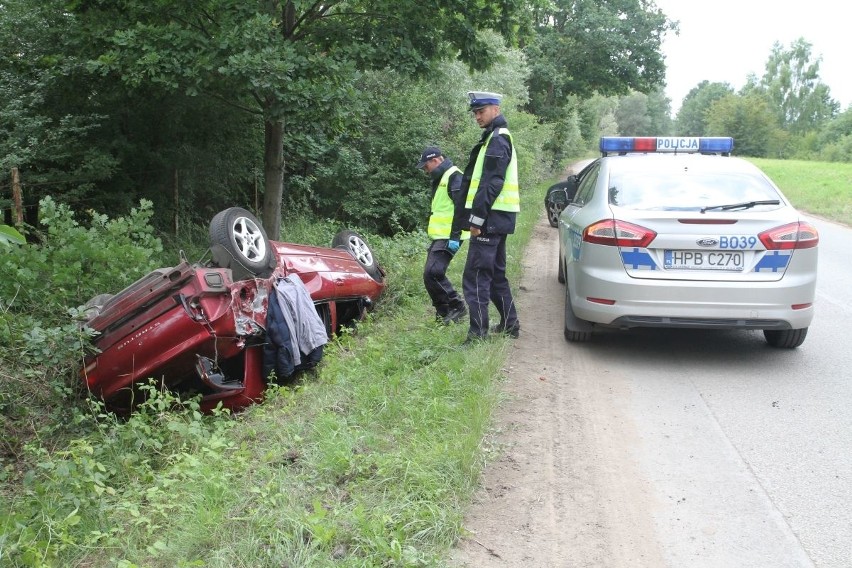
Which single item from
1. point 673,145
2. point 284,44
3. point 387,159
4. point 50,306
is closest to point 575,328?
point 673,145

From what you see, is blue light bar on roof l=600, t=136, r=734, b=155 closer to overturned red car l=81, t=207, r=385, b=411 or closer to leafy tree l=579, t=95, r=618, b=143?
overturned red car l=81, t=207, r=385, b=411

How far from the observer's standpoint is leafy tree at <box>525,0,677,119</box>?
33781mm

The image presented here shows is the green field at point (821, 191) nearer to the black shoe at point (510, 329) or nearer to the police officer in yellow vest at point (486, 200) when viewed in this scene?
the black shoe at point (510, 329)

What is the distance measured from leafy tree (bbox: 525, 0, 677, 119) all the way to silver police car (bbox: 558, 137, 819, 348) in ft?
94.9

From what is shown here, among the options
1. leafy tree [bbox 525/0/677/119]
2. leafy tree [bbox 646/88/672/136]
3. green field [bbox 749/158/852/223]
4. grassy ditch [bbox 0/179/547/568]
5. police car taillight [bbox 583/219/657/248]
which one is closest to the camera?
grassy ditch [bbox 0/179/547/568]

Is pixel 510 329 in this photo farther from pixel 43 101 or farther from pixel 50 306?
pixel 43 101

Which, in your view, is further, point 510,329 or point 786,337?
point 510,329

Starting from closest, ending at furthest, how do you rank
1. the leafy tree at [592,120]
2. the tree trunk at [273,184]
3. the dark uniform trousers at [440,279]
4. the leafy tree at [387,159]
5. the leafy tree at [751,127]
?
the dark uniform trousers at [440,279] < the tree trunk at [273,184] < the leafy tree at [387,159] < the leafy tree at [592,120] < the leafy tree at [751,127]

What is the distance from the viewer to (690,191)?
19.3ft

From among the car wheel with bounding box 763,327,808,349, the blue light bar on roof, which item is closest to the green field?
the blue light bar on roof

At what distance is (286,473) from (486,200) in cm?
264

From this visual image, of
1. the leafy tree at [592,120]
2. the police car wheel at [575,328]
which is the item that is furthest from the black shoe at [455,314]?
the leafy tree at [592,120]

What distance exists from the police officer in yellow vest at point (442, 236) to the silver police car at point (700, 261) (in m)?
1.30

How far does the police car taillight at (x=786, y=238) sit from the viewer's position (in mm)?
5436
